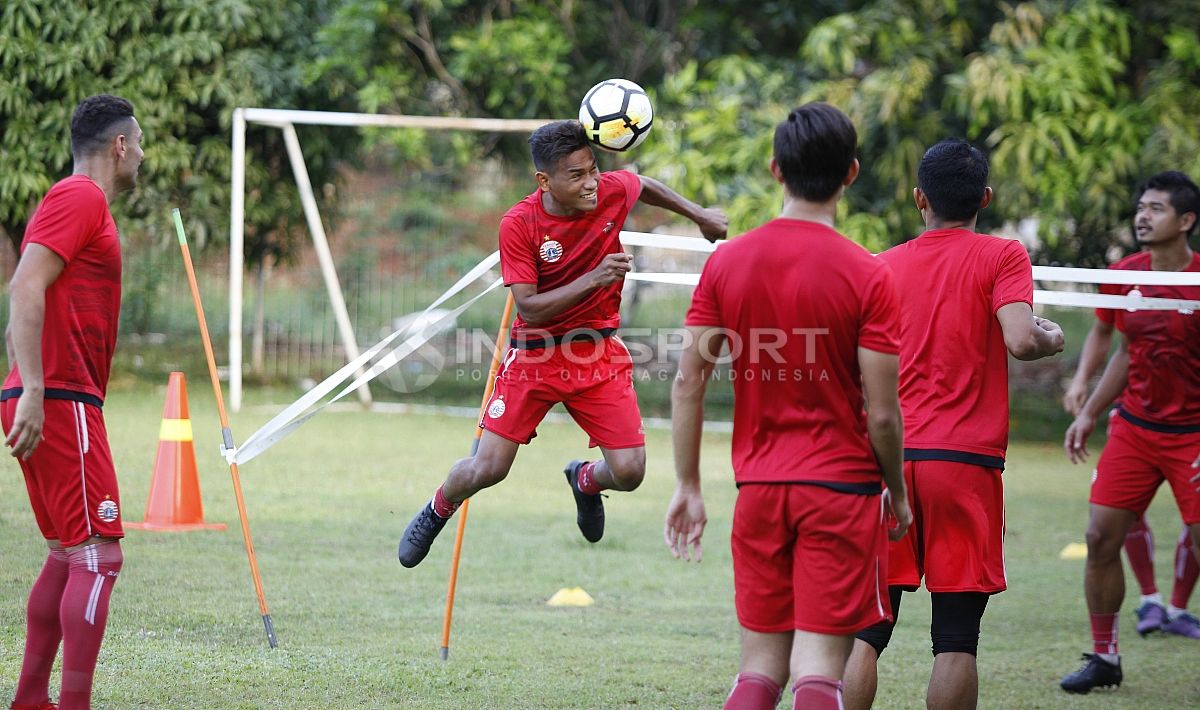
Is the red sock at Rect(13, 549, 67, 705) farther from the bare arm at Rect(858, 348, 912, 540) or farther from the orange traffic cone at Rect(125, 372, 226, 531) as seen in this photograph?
the orange traffic cone at Rect(125, 372, 226, 531)

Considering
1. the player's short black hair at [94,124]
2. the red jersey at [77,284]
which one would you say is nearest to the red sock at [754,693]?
the red jersey at [77,284]

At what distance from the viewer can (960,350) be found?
4609mm

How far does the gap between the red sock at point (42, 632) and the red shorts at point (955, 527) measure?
3.24 metres

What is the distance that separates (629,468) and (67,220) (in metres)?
2.75

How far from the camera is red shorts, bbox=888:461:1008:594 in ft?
15.1

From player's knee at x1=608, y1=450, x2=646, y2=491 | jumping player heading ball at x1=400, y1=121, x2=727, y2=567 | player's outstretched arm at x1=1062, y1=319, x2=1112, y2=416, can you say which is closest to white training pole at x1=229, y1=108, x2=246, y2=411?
jumping player heading ball at x1=400, y1=121, x2=727, y2=567

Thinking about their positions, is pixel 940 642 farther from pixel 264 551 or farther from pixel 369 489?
pixel 369 489

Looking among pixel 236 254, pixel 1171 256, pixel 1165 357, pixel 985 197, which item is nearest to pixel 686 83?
pixel 236 254

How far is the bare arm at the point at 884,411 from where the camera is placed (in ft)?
12.1

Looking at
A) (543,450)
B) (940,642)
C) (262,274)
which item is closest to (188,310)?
(262,274)

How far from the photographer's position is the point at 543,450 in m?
13.5

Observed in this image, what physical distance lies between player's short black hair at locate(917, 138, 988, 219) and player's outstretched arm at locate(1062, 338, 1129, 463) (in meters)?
2.66

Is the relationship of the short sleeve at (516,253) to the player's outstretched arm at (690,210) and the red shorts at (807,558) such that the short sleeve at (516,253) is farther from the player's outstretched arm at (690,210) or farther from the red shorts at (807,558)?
the red shorts at (807,558)

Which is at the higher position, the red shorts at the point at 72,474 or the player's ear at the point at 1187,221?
the player's ear at the point at 1187,221
